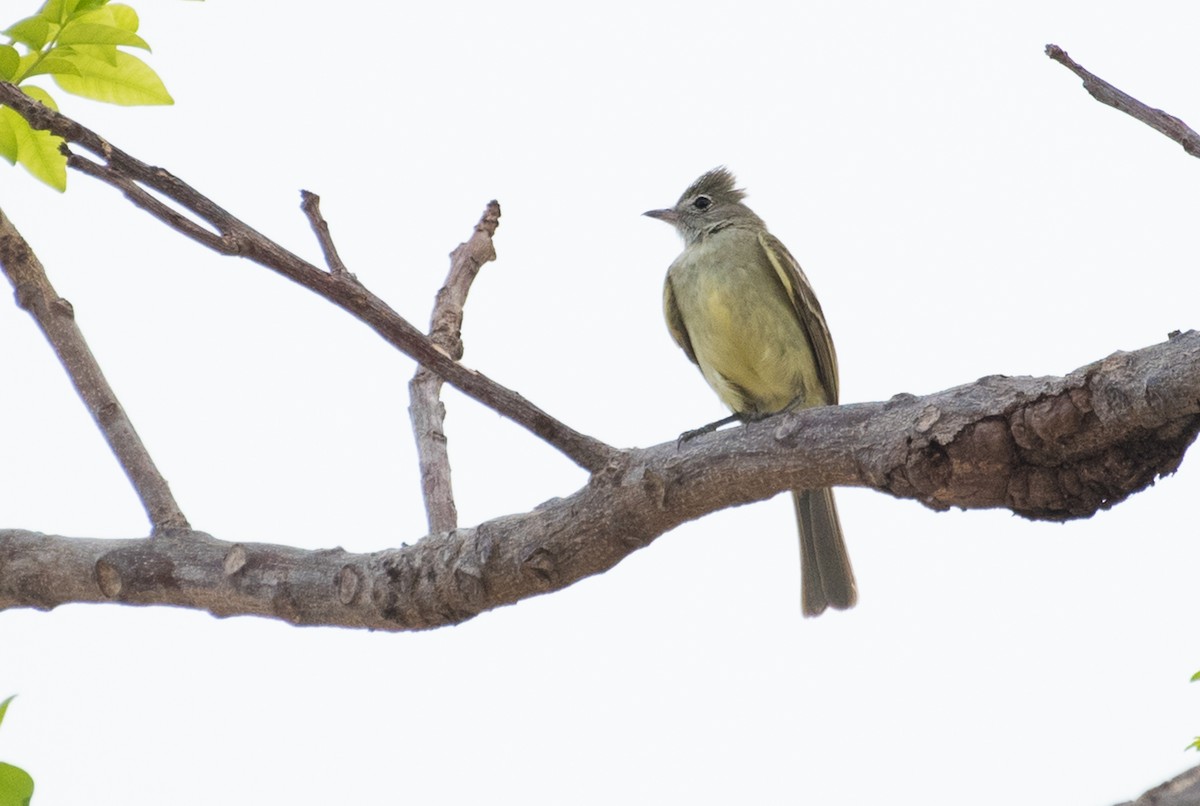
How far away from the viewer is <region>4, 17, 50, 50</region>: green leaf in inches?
123

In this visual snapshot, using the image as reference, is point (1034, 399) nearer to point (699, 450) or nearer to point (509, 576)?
point (699, 450)

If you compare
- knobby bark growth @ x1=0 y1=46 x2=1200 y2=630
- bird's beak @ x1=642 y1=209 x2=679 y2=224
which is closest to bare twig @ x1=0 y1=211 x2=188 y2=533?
knobby bark growth @ x1=0 y1=46 x2=1200 y2=630

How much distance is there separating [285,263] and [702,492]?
1.05 meters

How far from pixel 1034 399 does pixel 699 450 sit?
2.64 ft

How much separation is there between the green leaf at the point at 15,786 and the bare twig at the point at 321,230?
1.18 meters

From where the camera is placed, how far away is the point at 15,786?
8.09 feet

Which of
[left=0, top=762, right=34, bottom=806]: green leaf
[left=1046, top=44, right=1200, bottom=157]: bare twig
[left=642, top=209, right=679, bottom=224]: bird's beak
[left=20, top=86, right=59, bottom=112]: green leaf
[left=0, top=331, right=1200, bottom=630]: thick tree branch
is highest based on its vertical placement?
[left=642, top=209, right=679, bottom=224]: bird's beak

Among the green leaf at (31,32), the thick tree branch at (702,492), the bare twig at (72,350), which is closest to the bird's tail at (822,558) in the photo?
the thick tree branch at (702,492)

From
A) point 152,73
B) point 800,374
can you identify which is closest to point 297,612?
point 152,73

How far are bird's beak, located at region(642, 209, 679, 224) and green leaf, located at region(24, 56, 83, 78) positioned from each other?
4202mm

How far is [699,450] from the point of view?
3.05 meters

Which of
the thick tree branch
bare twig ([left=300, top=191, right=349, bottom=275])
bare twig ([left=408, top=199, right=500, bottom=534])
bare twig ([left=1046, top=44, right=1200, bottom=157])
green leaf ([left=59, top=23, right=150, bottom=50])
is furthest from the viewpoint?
bare twig ([left=408, top=199, right=500, bottom=534])

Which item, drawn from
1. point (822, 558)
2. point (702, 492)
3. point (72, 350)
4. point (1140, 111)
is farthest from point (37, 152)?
point (822, 558)

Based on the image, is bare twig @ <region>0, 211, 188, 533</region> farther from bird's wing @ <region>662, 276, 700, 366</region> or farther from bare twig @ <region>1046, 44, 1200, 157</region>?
bird's wing @ <region>662, 276, 700, 366</region>
